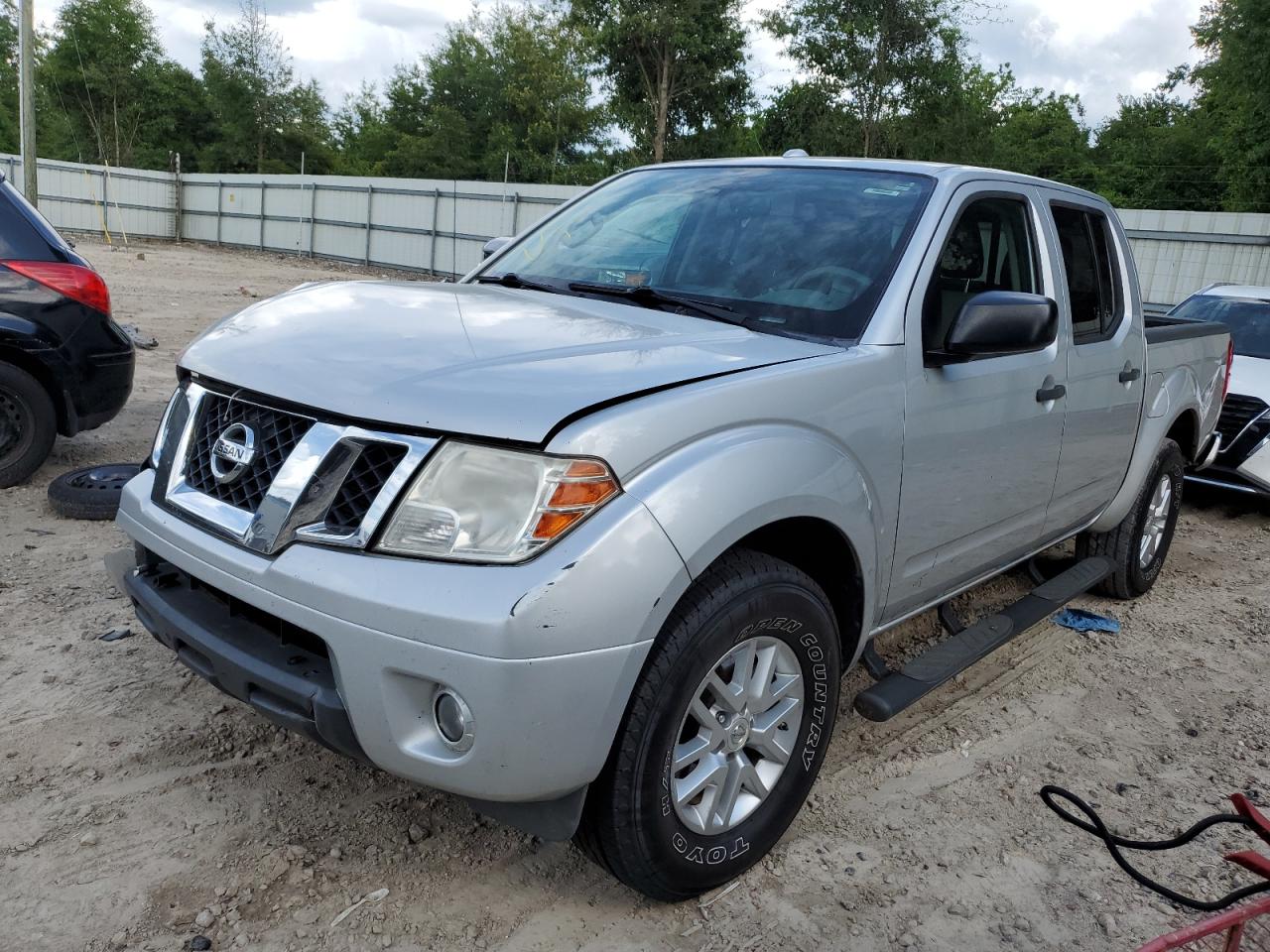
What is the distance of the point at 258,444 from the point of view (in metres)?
2.33

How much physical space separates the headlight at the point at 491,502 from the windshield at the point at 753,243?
3.49ft

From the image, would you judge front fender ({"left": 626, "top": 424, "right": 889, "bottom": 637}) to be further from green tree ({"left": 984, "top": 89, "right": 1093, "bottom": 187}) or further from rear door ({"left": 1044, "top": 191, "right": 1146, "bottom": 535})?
green tree ({"left": 984, "top": 89, "right": 1093, "bottom": 187})

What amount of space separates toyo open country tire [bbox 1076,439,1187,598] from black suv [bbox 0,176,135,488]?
512 centimetres

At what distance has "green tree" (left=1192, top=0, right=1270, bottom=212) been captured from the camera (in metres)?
23.4

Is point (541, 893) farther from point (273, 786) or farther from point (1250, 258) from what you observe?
point (1250, 258)

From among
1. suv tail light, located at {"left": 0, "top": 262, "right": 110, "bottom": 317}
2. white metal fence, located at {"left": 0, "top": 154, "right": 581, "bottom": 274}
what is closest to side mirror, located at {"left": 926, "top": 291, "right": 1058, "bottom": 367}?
suv tail light, located at {"left": 0, "top": 262, "right": 110, "bottom": 317}

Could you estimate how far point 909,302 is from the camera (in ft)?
9.54

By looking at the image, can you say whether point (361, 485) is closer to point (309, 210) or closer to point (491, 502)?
point (491, 502)

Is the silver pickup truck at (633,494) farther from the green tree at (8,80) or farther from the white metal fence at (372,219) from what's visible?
the green tree at (8,80)

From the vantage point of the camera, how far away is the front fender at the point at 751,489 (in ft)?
7.03

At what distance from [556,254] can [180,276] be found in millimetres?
20376

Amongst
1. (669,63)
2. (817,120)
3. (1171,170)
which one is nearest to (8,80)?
(669,63)

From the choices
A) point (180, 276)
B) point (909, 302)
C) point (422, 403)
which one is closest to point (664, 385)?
point (422, 403)

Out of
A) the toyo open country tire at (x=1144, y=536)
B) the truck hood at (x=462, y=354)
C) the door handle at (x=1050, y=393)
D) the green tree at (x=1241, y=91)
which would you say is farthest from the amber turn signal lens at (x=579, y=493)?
the green tree at (x=1241, y=91)
